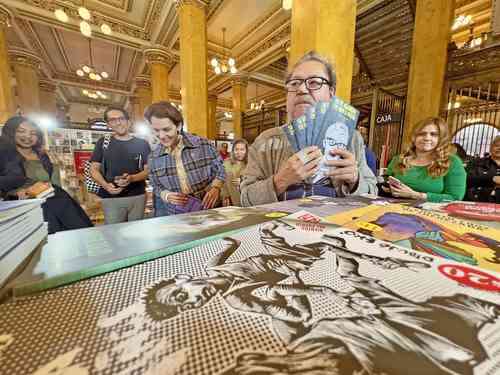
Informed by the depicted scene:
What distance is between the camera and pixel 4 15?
5516 millimetres

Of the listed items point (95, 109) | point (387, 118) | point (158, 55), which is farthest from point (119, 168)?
point (95, 109)

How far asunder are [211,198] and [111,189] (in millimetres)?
1015

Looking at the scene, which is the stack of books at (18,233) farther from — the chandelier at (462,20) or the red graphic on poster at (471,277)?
the chandelier at (462,20)

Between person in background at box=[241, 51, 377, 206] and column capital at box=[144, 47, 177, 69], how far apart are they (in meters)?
8.51

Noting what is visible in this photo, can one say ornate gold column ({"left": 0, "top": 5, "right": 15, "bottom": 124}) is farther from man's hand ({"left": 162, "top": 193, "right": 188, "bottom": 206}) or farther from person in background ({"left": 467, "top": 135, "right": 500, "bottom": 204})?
person in background ({"left": 467, "top": 135, "right": 500, "bottom": 204})

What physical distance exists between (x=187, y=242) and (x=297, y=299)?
0.91ft

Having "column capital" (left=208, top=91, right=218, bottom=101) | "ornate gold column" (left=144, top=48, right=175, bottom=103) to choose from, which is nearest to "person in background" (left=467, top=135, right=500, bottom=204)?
"ornate gold column" (left=144, top=48, right=175, bottom=103)

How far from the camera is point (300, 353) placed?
234mm

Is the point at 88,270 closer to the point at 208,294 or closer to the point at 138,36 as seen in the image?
the point at 208,294

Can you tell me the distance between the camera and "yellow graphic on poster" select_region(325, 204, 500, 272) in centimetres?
48

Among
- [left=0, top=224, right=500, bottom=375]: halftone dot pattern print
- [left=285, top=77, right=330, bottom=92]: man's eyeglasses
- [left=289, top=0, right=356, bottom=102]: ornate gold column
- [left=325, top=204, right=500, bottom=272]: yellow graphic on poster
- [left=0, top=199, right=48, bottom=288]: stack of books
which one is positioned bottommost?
[left=0, top=224, right=500, bottom=375]: halftone dot pattern print

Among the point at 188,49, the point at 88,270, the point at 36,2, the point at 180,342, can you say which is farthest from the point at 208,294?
the point at 36,2

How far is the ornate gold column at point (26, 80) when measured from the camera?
7812 mm

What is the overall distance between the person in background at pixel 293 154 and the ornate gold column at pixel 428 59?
11.9 ft
